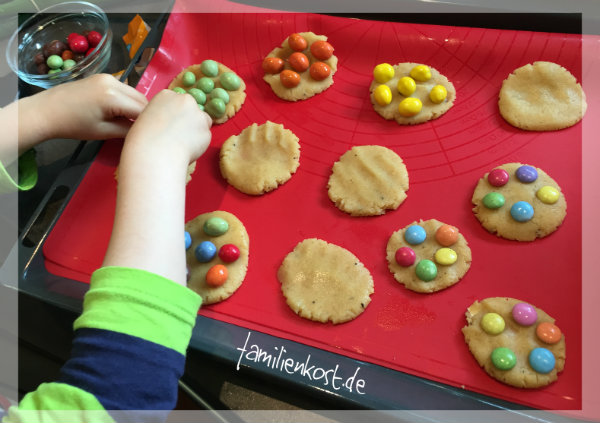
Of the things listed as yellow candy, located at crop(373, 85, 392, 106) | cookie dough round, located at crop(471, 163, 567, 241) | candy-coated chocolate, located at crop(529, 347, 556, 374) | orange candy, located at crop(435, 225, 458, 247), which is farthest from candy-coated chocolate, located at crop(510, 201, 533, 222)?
yellow candy, located at crop(373, 85, 392, 106)

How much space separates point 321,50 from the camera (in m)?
1.14

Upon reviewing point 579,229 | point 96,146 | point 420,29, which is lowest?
point 96,146

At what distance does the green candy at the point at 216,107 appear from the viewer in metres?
1.11

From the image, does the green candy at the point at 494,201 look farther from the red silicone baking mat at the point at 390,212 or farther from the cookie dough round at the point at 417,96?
the cookie dough round at the point at 417,96

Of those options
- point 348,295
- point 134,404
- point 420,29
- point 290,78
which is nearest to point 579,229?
point 348,295

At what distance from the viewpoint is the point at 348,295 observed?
0.89 m

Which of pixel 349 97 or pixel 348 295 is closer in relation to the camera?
pixel 348 295

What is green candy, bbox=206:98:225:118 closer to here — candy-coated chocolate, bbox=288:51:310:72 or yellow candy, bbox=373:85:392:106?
candy-coated chocolate, bbox=288:51:310:72

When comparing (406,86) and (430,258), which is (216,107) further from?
(430,258)

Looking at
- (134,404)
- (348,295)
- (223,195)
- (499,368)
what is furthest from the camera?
(223,195)

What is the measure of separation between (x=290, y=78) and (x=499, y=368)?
28.7 inches

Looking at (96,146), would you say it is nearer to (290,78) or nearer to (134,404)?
(290,78)

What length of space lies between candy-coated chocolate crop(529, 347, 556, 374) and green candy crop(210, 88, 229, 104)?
2.64 feet

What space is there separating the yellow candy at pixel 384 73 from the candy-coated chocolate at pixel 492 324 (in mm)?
555
